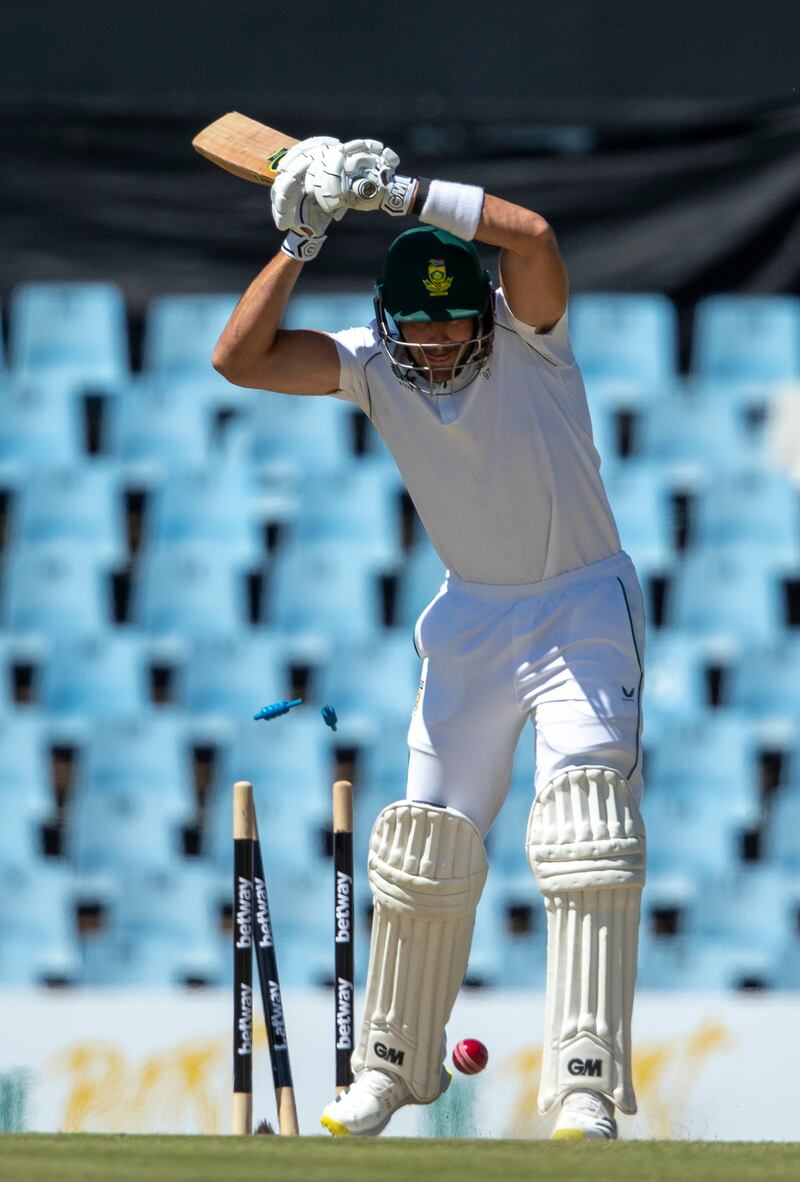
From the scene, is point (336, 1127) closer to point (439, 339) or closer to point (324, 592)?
point (439, 339)

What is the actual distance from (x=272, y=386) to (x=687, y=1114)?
78.8 inches

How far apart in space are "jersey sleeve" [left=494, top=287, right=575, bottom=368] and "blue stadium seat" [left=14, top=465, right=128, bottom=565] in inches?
117

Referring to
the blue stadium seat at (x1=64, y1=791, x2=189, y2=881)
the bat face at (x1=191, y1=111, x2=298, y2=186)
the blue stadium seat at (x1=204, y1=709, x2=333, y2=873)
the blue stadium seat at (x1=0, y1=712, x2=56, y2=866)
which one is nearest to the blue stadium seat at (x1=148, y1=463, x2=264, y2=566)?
the blue stadium seat at (x1=204, y1=709, x2=333, y2=873)

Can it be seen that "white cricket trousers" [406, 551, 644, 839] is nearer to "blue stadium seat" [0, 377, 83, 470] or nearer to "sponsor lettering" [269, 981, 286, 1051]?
"sponsor lettering" [269, 981, 286, 1051]

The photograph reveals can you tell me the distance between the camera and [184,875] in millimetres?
4855

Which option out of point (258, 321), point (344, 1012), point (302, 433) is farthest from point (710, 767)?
point (258, 321)

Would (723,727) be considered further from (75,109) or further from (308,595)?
(75,109)

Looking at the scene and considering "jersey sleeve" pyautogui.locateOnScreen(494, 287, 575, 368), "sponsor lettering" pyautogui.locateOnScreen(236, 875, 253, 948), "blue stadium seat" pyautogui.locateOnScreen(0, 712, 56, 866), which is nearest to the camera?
"jersey sleeve" pyautogui.locateOnScreen(494, 287, 575, 368)

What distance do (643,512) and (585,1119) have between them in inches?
124

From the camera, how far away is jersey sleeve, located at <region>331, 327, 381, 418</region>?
8.36 ft

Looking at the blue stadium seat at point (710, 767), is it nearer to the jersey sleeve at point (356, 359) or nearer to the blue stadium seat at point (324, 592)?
the blue stadium seat at point (324, 592)

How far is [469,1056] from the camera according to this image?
2615 millimetres

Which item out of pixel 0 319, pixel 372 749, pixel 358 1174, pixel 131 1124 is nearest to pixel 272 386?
pixel 358 1174

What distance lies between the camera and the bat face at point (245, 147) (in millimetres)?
2514
